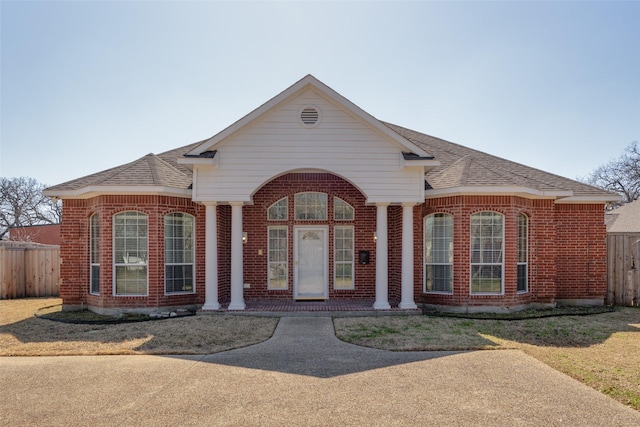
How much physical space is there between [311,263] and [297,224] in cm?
121

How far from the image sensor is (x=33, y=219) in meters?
40.7

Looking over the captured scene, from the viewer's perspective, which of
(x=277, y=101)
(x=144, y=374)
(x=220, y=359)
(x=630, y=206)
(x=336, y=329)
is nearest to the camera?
(x=144, y=374)

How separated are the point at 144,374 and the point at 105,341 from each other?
2317 mm

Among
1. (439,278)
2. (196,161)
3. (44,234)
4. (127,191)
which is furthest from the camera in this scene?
(44,234)

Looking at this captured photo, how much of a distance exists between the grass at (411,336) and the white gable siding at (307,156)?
10.1 feet

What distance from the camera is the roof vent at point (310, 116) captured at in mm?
10180

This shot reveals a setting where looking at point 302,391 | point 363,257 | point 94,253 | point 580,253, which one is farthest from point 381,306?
point 94,253

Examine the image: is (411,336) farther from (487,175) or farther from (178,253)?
(178,253)

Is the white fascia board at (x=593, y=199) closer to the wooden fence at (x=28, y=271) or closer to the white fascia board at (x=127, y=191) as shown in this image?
the white fascia board at (x=127, y=191)

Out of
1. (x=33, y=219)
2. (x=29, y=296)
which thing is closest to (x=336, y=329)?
(x=29, y=296)

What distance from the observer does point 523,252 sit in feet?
35.9

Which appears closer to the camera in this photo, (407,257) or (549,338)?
(549,338)

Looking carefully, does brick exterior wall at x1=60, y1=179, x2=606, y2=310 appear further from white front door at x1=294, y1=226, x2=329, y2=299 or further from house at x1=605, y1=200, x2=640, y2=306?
house at x1=605, y1=200, x2=640, y2=306

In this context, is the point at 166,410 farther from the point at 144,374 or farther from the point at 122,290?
the point at 122,290
